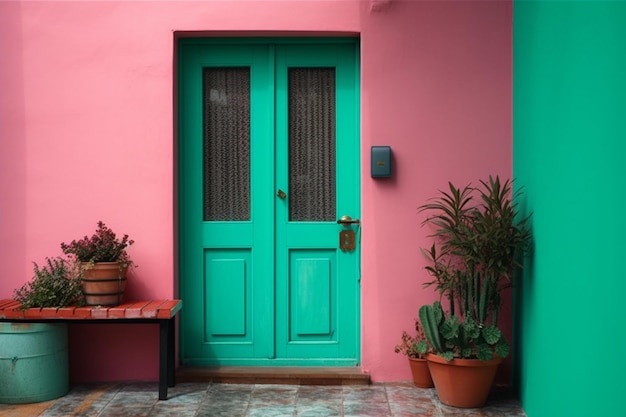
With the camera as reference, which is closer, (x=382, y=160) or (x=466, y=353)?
(x=466, y=353)

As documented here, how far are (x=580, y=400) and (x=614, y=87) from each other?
4.35 ft

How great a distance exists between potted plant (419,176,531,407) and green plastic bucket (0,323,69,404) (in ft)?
7.37

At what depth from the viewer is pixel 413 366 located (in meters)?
4.84

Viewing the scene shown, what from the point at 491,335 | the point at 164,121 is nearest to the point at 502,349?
the point at 491,335

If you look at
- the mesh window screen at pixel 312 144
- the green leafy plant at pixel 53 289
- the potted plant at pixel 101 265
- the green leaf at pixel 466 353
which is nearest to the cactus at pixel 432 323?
the green leaf at pixel 466 353

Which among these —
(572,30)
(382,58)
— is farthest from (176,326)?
(572,30)

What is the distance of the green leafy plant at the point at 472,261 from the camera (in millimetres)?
4387

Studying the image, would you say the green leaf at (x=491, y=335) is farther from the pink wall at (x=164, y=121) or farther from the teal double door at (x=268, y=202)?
the teal double door at (x=268, y=202)

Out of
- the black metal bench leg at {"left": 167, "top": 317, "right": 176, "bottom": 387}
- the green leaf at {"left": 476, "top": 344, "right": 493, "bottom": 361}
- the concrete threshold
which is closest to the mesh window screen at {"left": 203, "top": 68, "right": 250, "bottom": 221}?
the black metal bench leg at {"left": 167, "top": 317, "right": 176, "bottom": 387}

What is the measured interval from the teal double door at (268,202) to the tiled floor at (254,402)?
0.37 meters

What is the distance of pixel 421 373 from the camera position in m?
4.83

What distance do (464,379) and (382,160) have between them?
4.70 ft

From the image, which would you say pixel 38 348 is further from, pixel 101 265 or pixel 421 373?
pixel 421 373

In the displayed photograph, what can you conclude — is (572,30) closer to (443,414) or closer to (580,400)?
(580,400)
